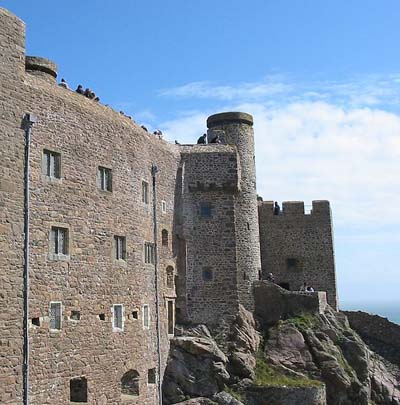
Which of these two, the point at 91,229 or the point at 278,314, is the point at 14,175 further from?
the point at 278,314

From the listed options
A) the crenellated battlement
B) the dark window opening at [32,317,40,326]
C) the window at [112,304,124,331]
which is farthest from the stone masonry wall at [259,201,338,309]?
the dark window opening at [32,317,40,326]

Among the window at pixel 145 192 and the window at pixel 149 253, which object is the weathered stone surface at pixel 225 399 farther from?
the window at pixel 145 192

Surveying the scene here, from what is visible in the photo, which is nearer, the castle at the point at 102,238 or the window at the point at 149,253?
the castle at the point at 102,238

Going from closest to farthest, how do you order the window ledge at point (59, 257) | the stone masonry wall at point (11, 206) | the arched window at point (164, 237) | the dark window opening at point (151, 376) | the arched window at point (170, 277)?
the stone masonry wall at point (11, 206)
the window ledge at point (59, 257)
the dark window opening at point (151, 376)
the arched window at point (164, 237)
the arched window at point (170, 277)

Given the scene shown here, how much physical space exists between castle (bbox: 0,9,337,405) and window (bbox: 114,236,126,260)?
76 mm

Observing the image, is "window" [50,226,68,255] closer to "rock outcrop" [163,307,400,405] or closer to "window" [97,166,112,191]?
"window" [97,166,112,191]

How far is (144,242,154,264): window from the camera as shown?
33125 mm

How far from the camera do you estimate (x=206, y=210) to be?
1501 inches

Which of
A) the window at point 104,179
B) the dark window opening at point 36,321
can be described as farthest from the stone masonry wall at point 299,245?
the dark window opening at point 36,321

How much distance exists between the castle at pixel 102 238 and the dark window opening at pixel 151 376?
8 centimetres

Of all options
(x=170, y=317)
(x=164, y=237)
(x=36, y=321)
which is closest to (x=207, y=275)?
(x=170, y=317)

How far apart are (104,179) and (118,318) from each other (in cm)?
642

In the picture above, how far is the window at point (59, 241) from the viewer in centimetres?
2605

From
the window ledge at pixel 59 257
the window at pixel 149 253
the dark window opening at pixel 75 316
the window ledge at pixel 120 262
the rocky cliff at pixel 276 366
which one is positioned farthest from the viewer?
the rocky cliff at pixel 276 366
